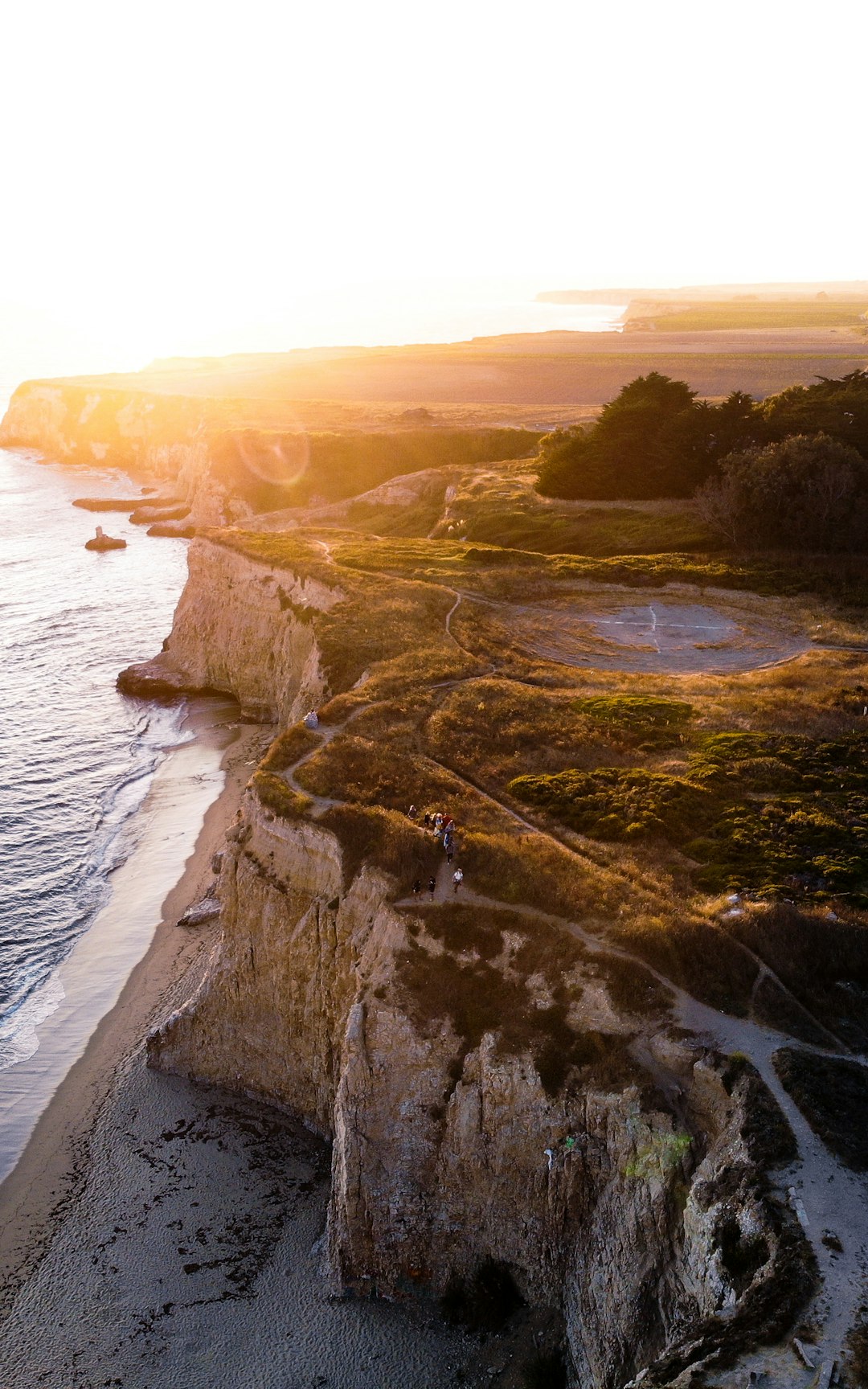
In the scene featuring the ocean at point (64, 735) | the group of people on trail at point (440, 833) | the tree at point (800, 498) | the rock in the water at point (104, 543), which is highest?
the tree at point (800, 498)

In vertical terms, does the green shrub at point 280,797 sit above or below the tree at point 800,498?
below

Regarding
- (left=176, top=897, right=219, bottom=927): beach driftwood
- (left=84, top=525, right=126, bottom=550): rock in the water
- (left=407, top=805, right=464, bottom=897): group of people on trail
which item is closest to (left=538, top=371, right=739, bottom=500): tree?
(left=84, top=525, right=126, bottom=550): rock in the water

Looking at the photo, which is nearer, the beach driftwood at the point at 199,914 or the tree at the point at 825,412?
the beach driftwood at the point at 199,914

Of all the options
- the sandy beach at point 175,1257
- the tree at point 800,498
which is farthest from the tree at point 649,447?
the sandy beach at point 175,1257

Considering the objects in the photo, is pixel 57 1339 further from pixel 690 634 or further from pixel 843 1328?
pixel 690 634

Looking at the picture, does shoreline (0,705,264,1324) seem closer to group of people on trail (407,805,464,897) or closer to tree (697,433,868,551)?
group of people on trail (407,805,464,897)

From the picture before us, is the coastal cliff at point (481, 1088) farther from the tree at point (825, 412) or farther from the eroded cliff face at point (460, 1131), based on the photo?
the tree at point (825, 412)
